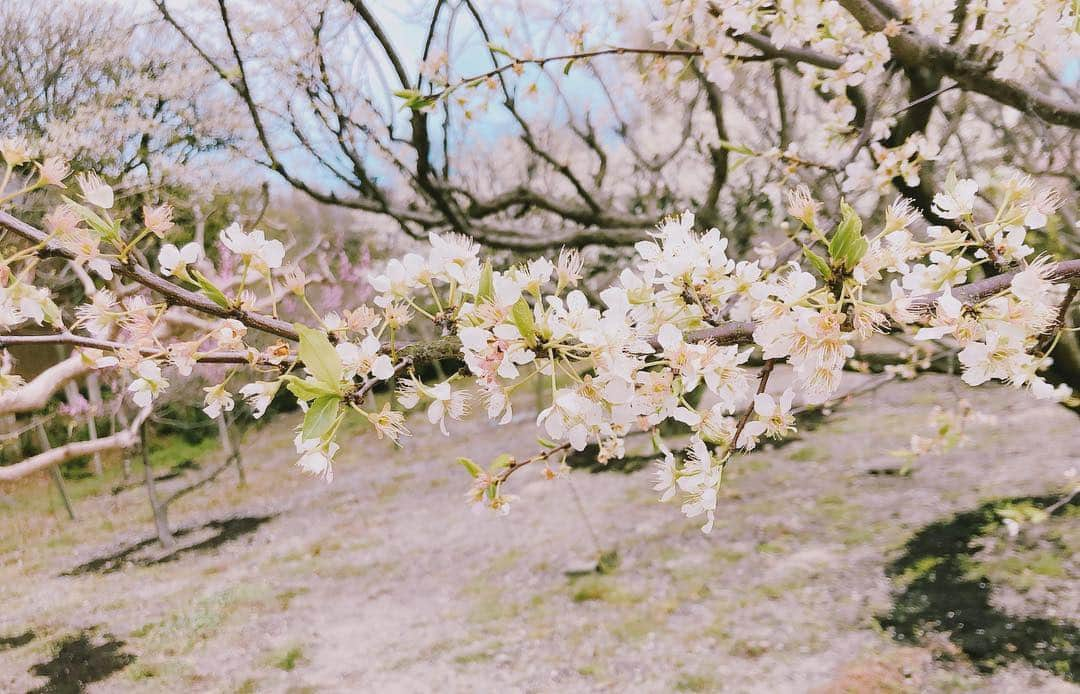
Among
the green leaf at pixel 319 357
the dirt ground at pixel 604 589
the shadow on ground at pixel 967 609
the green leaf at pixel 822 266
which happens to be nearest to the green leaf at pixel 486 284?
the green leaf at pixel 319 357

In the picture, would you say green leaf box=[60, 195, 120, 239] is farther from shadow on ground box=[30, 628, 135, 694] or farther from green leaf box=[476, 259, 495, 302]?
shadow on ground box=[30, 628, 135, 694]

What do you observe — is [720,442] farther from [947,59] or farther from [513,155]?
[513,155]

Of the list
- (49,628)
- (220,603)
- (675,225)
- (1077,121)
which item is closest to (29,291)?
(675,225)

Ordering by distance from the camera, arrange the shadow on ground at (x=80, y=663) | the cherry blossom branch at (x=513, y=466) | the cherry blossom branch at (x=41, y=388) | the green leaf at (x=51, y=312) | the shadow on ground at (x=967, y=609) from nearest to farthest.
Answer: the green leaf at (x=51, y=312) → the cherry blossom branch at (x=513, y=466) → the cherry blossom branch at (x=41, y=388) → the shadow on ground at (x=967, y=609) → the shadow on ground at (x=80, y=663)

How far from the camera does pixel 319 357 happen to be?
1.60ft

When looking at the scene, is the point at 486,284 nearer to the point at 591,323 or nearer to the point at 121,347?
the point at 591,323

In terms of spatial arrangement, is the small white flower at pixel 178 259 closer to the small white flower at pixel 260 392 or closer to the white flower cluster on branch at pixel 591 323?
the white flower cluster on branch at pixel 591 323

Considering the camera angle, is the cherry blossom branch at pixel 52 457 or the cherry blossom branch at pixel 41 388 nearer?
the cherry blossom branch at pixel 41 388

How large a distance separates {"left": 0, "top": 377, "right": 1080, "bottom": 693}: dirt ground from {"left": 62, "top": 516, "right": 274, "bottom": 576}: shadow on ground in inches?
1.0

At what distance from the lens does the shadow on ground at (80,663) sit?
9.29 ft

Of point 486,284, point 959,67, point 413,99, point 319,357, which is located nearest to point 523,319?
point 486,284

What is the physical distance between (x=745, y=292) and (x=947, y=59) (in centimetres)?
112

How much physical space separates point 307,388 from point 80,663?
3.50m

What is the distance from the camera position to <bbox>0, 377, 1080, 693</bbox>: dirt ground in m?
2.71
